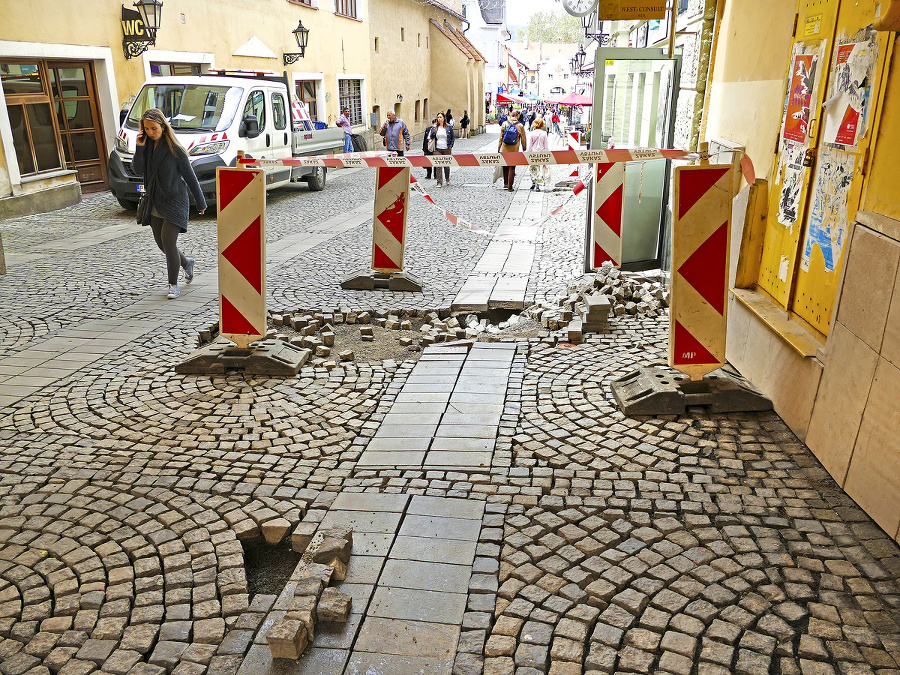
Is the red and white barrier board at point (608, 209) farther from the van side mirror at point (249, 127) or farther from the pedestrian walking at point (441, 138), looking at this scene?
the pedestrian walking at point (441, 138)

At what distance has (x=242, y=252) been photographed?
5.53 metres

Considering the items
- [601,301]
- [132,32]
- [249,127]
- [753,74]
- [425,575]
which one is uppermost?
[132,32]

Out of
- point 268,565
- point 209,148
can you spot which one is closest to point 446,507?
point 268,565

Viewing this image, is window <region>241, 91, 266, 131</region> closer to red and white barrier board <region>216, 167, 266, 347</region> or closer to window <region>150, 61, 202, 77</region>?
window <region>150, 61, 202, 77</region>

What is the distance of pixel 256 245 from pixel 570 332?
8.85 feet

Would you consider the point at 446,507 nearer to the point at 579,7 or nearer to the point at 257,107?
the point at 579,7

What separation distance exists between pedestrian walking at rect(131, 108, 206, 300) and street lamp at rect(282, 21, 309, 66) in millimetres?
17176

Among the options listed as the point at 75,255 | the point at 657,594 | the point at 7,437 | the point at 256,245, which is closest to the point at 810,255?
the point at 657,594

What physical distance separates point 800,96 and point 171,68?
16.6m

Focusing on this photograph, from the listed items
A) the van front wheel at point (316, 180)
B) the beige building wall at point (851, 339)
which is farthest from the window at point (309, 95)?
the beige building wall at point (851, 339)

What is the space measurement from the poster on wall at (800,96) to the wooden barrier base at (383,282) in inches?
165

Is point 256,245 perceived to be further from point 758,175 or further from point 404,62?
point 404,62

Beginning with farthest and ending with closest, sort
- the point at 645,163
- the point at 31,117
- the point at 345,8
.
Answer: the point at 345,8, the point at 31,117, the point at 645,163

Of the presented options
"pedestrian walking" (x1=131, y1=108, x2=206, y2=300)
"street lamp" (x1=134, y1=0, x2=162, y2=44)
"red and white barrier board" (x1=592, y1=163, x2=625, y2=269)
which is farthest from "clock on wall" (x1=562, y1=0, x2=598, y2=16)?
"street lamp" (x1=134, y1=0, x2=162, y2=44)
